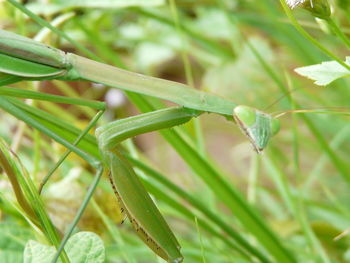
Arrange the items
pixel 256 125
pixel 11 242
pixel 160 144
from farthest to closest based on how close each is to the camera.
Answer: pixel 160 144
pixel 11 242
pixel 256 125

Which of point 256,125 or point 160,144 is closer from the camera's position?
point 256,125

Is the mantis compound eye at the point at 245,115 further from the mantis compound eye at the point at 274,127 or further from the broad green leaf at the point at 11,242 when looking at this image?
the broad green leaf at the point at 11,242

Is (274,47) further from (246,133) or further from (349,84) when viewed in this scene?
(246,133)

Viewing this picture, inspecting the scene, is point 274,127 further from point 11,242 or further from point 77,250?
point 11,242

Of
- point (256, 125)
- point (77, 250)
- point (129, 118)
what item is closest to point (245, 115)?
point (256, 125)

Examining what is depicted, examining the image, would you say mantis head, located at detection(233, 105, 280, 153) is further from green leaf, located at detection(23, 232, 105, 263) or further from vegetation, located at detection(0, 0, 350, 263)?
green leaf, located at detection(23, 232, 105, 263)

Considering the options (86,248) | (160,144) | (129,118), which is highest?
(160,144)

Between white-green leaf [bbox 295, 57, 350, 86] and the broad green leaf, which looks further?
the broad green leaf

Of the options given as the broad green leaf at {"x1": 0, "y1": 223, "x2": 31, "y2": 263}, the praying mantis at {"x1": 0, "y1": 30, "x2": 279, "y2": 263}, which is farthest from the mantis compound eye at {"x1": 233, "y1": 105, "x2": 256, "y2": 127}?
the broad green leaf at {"x1": 0, "y1": 223, "x2": 31, "y2": 263}

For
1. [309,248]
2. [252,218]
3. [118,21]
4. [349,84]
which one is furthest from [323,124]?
[118,21]
